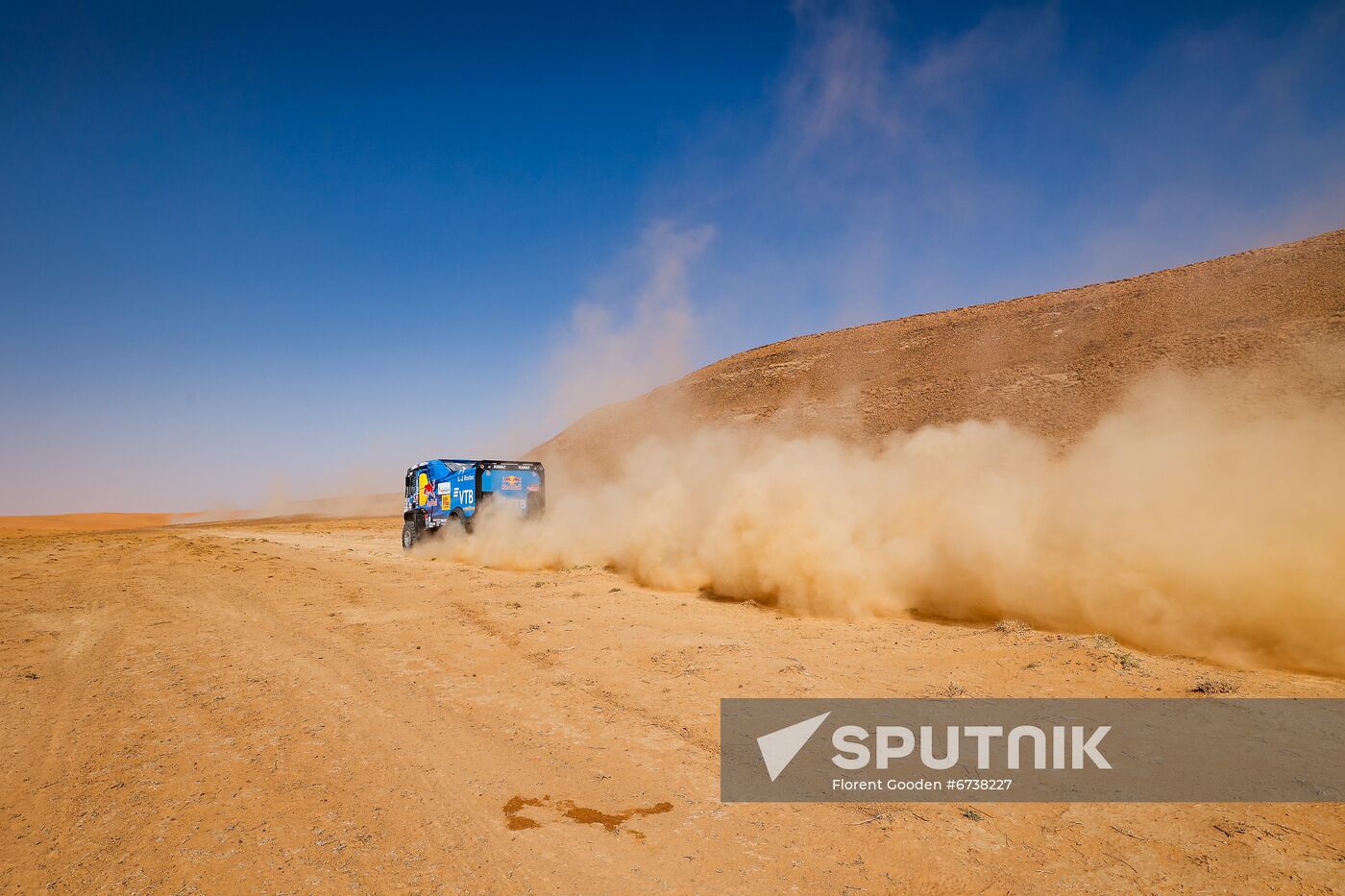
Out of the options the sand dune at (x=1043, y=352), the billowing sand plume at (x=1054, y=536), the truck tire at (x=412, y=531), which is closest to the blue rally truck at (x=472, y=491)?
the truck tire at (x=412, y=531)

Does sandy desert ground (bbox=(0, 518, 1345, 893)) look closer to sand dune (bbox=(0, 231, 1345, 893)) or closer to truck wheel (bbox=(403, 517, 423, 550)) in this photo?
sand dune (bbox=(0, 231, 1345, 893))

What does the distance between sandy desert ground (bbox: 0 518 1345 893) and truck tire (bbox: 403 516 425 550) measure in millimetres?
12365

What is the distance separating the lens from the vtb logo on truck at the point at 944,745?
5.24 metres

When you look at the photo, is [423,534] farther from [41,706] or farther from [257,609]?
[41,706]

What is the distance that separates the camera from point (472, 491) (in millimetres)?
21125

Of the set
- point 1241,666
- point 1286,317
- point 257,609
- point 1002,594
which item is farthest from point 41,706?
point 1286,317

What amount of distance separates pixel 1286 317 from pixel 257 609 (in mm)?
43617

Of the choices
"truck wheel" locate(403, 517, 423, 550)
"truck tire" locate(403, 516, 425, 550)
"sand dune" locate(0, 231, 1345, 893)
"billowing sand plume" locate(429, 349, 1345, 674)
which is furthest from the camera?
"truck wheel" locate(403, 517, 423, 550)

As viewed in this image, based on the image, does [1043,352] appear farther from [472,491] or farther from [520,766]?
[520,766]

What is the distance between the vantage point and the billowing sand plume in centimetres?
835

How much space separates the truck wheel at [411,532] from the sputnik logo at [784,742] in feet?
68.0

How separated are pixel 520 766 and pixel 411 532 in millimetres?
21151

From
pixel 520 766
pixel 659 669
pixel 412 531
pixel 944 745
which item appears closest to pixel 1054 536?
pixel 944 745

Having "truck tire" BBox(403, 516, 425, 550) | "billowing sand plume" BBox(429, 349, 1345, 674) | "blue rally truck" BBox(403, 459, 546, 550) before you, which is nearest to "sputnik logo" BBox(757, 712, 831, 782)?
"billowing sand plume" BBox(429, 349, 1345, 674)
